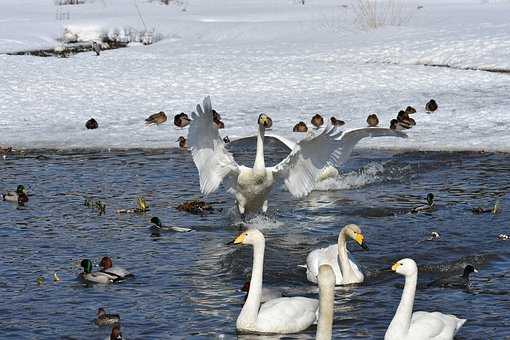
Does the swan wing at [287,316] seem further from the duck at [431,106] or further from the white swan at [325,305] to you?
the duck at [431,106]

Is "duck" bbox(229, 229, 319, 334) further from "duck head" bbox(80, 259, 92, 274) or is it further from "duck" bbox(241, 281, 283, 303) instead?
Result: "duck head" bbox(80, 259, 92, 274)

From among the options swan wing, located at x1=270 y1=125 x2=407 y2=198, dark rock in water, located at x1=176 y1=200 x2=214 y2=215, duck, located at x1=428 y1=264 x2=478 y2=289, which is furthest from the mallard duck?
duck, located at x1=428 y1=264 x2=478 y2=289

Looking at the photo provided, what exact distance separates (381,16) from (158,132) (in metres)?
10.3

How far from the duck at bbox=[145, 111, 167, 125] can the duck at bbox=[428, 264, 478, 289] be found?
9.11 meters

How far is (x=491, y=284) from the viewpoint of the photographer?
9844 millimetres

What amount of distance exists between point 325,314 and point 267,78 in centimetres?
1402

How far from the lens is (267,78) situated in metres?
20.8

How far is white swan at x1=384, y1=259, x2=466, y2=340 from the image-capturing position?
325 inches

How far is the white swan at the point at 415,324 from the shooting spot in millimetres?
8259

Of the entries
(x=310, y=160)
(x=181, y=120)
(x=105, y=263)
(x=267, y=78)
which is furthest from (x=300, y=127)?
(x=105, y=263)

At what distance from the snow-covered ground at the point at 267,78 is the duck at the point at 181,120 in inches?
4.3

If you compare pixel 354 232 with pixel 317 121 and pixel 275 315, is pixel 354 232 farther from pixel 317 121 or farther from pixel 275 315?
pixel 317 121

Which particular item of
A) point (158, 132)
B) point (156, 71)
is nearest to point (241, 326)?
point (158, 132)

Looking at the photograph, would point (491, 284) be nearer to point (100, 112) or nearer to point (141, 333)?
point (141, 333)
